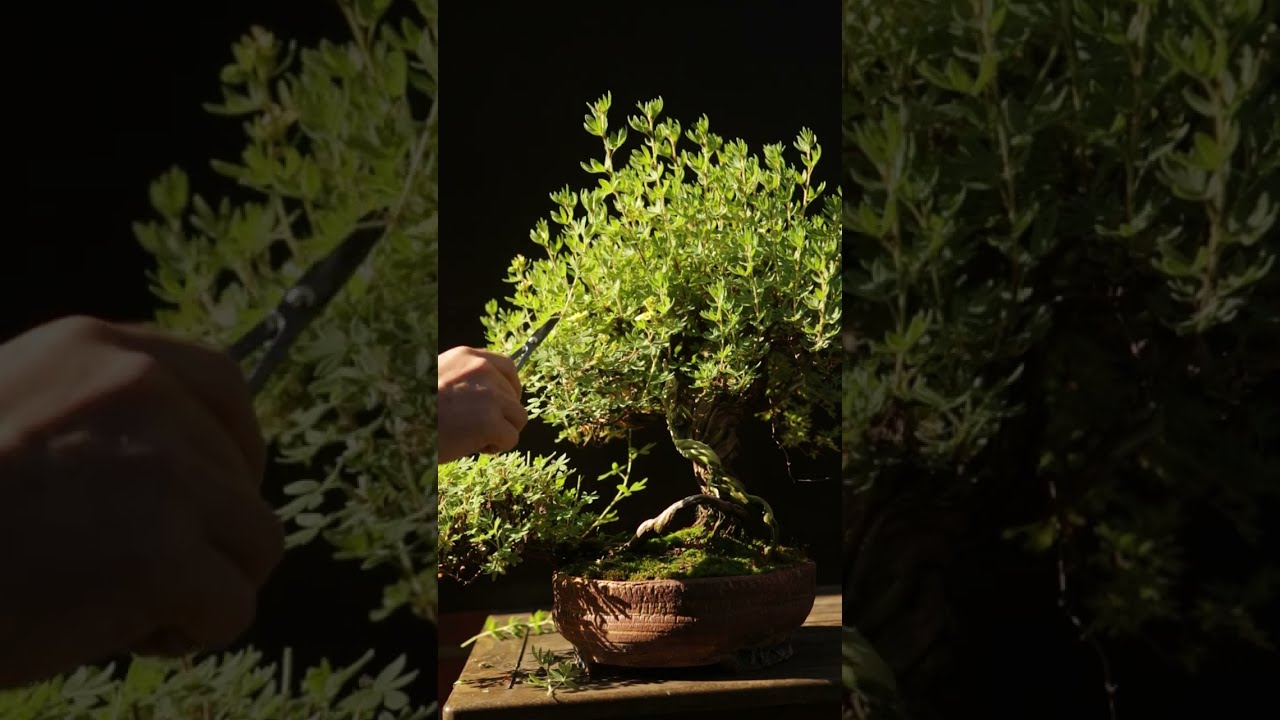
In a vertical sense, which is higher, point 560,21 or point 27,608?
point 560,21

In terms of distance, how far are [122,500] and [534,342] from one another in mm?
842

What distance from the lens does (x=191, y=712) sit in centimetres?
65

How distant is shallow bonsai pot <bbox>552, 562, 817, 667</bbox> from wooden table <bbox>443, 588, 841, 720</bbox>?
0.04 meters

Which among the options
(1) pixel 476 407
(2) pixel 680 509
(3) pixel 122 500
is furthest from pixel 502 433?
(3) pixel 122 500

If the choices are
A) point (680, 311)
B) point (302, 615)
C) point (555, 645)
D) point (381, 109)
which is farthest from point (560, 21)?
point (302, 615)

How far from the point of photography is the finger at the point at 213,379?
2.05ft

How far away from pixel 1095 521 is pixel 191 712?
0.64m

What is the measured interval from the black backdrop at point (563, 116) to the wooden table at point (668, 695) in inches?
27.1

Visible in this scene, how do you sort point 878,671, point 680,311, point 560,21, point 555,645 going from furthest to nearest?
point 560,21
point 555,645
point 680,311
point 878,671

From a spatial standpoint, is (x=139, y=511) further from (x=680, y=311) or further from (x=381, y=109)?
(x=680, y=311)

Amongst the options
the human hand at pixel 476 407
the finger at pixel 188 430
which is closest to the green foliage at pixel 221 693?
the finger at pixel 188 430

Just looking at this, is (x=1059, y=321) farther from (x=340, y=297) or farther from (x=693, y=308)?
(x=693, y=308)

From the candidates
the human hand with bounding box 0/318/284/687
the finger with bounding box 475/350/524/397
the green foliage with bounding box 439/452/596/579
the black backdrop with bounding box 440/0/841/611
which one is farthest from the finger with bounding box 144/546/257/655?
the black backdrop with bounding box 440/0/841/611

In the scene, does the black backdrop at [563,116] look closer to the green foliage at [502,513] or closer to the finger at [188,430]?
the green foliage at [502,513]
